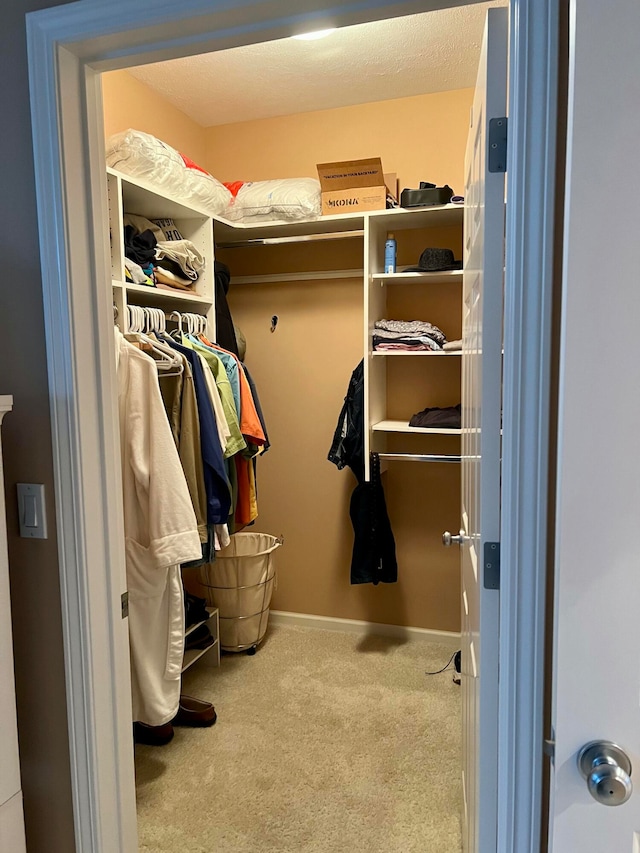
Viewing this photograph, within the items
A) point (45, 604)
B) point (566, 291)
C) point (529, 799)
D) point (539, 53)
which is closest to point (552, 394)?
point (566, 291)

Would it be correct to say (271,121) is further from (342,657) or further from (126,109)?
(342,657)

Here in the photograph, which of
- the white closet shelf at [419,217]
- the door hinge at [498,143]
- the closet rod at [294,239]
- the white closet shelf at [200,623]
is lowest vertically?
the white closet shelf at [200,623]

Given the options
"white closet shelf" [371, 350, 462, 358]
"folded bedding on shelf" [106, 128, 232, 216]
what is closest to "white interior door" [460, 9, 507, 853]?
"folded bedding on shelf" [106, 128, 232, 216]

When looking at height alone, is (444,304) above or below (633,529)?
above

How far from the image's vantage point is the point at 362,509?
2990 mm

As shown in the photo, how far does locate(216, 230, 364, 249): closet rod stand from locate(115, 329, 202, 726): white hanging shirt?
4.24 ft

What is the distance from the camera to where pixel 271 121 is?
316 centimetres

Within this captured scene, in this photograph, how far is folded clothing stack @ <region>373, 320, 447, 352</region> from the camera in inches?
108

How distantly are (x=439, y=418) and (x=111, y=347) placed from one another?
1.80 m

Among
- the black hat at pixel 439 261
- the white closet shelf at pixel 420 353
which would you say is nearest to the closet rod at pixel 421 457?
the white closet shelf at pixel 420 353

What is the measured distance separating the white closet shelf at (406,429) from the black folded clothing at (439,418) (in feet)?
0.09

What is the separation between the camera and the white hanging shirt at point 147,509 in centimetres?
186

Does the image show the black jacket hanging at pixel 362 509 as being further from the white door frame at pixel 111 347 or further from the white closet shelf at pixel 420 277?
the white door frame at pixel 111 347

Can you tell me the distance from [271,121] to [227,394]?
1.67 meters
